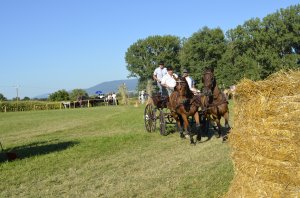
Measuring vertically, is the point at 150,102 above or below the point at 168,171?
above

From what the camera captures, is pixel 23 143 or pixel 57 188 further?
pixel 23 143

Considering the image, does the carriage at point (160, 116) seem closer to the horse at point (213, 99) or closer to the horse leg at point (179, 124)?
the horse leg at point (179, 124)

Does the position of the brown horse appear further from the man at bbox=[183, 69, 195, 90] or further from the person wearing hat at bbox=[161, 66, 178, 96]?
the person wearing hat at bbox=[161, 66, 178, 96]

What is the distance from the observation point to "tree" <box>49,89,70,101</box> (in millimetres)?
69312

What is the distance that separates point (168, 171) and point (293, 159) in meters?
4.59

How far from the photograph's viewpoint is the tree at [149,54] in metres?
91.3

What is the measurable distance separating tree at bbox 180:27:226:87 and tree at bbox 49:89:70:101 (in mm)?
22247

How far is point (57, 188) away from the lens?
8.32 metres

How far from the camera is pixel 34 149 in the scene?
14.1 meters

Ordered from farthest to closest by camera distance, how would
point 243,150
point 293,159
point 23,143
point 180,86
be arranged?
point 23,143
point 180,86
point 243,150
point 293,159

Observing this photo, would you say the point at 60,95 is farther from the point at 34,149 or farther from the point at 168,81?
the point at 34,149

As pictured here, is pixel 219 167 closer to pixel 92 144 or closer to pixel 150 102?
A: pixel 92 144

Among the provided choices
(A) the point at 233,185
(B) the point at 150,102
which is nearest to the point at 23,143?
(B) the point at 150,102

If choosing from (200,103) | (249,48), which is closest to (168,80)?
(200,103)
